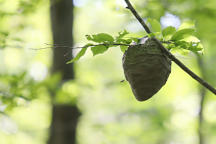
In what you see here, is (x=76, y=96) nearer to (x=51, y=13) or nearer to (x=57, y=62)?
(x=57, y=62)

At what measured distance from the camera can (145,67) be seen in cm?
115

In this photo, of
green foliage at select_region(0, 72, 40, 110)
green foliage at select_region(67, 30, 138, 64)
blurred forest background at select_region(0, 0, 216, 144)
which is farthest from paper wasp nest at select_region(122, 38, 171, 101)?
green foliage at select_region(0, 72, 40, 110)

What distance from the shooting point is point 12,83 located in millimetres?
2457

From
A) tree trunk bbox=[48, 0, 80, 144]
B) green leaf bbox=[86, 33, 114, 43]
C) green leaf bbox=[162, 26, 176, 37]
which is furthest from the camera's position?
tree trunk bbox=[48, 0, 80, 144]

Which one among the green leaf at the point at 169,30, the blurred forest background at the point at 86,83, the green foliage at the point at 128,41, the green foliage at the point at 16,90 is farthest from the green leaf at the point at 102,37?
the green foliage at the point at 16,90

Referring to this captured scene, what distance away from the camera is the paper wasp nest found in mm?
1147

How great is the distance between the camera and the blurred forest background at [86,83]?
2.66 metres

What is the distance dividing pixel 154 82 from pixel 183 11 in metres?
1.82

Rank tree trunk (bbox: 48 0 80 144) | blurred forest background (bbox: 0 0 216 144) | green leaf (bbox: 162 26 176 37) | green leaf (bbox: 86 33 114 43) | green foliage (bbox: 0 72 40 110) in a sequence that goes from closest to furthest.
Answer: green leaf (bbox: 86 33 114 43)
green leaf (bbox: 162 26 176 37)
green foliage (bbox: 0 72 40 110)
blurred forest background (bbox: 0 0 216 144)
tree trunk (bbox: 48 0 80 144)

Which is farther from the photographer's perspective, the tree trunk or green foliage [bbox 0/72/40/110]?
the tree trunk

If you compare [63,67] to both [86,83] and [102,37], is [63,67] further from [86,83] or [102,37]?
[102,37]

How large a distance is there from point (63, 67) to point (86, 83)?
0.56 metres

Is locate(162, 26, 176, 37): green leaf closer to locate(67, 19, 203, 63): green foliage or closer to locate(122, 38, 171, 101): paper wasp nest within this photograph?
locate(67, 19, 203, 63): green foliage

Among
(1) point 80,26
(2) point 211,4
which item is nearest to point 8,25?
(2) point 211,4
